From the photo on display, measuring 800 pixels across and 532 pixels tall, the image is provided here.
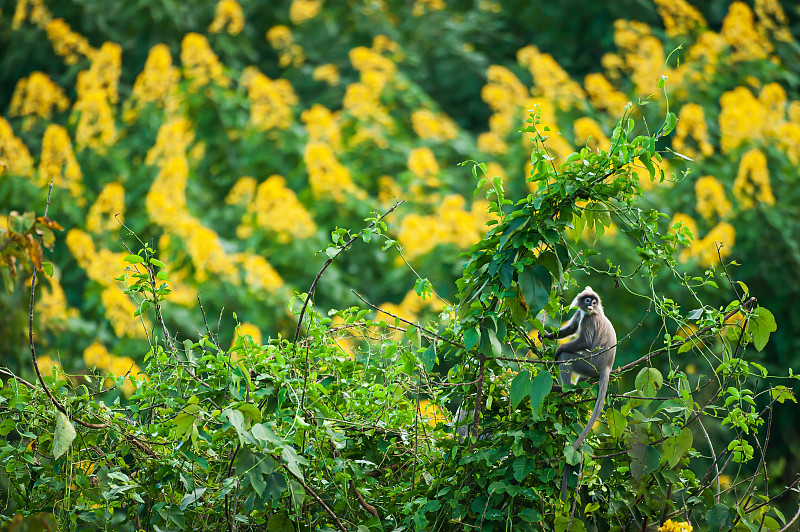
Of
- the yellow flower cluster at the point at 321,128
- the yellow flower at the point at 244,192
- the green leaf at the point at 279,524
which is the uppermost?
the green leaf at the point at 279,524

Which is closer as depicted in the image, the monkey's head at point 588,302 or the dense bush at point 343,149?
the monkey's head at point 588,302

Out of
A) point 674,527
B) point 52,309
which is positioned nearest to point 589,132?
point 52,309

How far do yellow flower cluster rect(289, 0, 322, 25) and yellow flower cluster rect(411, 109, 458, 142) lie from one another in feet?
6.94

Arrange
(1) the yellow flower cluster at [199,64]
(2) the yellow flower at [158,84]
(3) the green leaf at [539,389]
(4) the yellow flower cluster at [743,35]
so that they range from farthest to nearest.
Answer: (4) the yellow flower cluster at [743,35]
(1) the yellow flower cluster at [199,64]
(2) the yellow flower at [158,84]
(3) the green leaf at [539,389]

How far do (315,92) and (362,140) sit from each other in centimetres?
198

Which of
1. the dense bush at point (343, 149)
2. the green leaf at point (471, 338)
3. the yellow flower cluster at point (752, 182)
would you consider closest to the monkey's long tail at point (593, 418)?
the green leaf at point (471, 338)

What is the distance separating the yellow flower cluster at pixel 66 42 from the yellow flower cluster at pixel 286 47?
6.36 ft

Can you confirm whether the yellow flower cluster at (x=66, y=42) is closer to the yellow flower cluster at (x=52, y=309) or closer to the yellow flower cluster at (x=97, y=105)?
the yellow flower cluster at (x=97, y=105)

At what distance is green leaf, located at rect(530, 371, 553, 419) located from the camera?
7.22ft

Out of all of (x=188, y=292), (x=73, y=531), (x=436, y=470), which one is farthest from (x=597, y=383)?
(x=188, y=292)

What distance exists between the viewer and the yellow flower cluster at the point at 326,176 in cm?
684

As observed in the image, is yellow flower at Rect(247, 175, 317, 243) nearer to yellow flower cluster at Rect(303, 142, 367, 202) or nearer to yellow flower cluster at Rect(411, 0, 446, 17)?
yellow flower cluster at Rect(303, 142, 367, 202)

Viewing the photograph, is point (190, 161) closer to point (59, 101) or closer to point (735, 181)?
point (59, 101)

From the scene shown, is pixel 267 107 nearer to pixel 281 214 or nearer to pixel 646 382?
pixel 281 214
